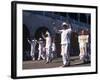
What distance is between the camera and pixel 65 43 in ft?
6.59

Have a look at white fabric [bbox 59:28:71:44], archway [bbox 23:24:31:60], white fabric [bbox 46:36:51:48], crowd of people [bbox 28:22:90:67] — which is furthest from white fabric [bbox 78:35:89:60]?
archway [bbox 23:24:31:60]

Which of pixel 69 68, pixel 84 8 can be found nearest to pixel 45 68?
pixel 69 68

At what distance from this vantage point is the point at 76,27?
2.05 metres

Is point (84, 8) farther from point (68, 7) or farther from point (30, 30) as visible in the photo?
point (30, 30)

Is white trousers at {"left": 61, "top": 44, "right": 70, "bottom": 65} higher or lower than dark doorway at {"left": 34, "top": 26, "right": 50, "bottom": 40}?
lower

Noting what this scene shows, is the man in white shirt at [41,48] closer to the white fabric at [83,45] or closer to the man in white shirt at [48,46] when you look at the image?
the man in white shirt at [48,46]

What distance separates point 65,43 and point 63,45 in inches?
1.0

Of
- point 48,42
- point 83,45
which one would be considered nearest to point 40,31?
point 48,42

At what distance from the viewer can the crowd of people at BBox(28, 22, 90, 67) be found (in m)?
1.92

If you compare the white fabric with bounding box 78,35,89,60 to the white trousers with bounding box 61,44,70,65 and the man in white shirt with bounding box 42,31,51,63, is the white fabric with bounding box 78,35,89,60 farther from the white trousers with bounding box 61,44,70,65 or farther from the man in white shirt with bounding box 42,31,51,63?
the man in white shirt with bounding box 42,31,51,63

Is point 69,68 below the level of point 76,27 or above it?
below

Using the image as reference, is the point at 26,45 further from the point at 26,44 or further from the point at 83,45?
the point at 83,45

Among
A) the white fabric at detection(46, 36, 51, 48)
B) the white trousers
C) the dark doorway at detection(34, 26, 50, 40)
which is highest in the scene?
the dark doorway at detection(34, 26, 50, 40)
